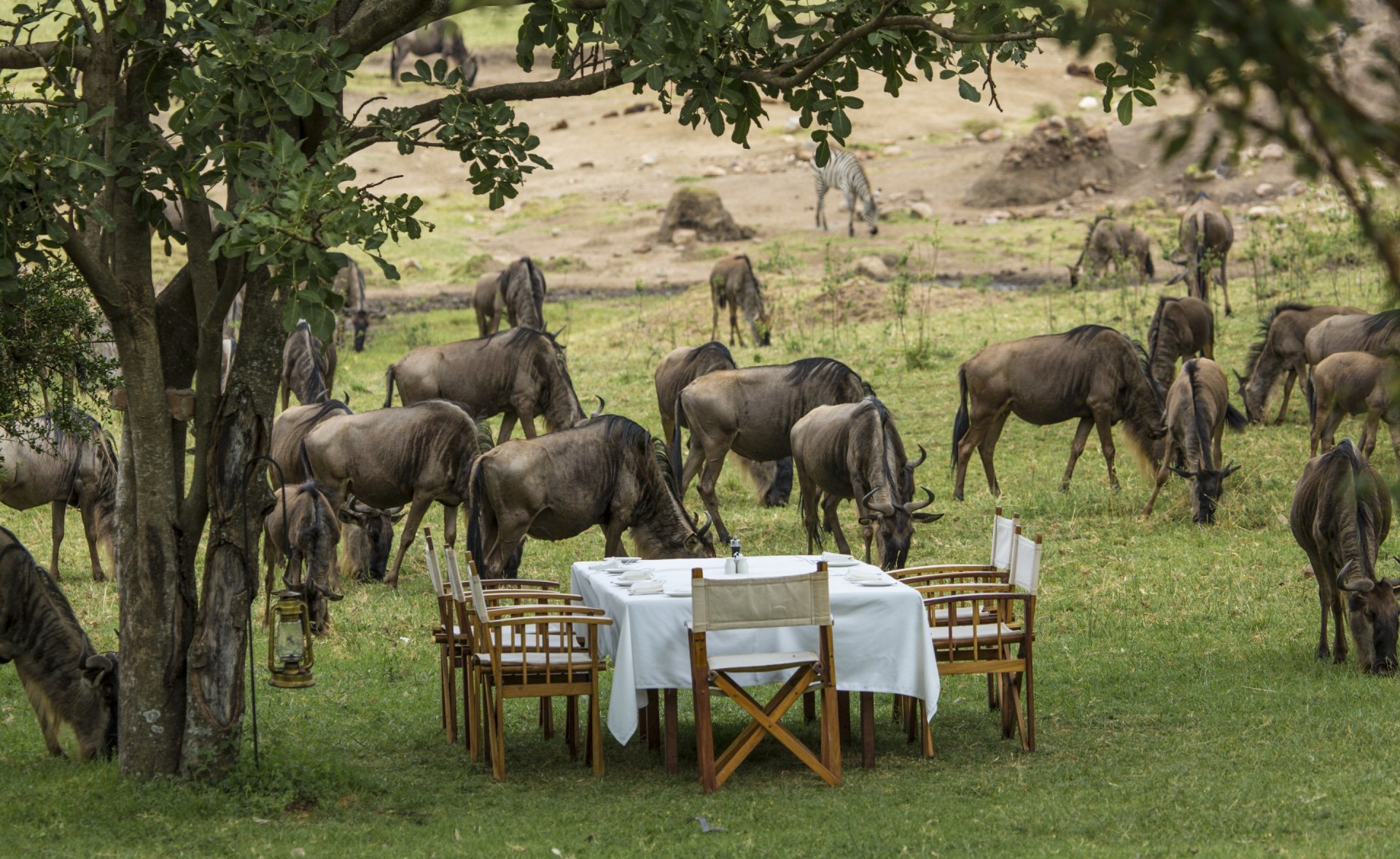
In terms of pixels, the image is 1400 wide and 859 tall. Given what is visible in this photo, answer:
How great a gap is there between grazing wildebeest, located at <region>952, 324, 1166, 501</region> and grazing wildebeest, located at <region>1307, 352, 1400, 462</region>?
143 centimetres

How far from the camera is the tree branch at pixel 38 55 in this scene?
6.97 metres

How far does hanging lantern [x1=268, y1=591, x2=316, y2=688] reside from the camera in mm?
→ 6586

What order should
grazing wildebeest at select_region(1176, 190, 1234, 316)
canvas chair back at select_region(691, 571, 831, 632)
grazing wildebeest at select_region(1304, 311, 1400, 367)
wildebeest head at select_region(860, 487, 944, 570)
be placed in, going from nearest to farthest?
canvas chair back at select_region(691, 571, 831, 632) → wildebeest head at select_region(860, 487, 944, 570) → grazing wildebeest at select_region(1304, 311, 1400, 367) → grazing wildebeest at select_region(1176, 190, 1234, 316)

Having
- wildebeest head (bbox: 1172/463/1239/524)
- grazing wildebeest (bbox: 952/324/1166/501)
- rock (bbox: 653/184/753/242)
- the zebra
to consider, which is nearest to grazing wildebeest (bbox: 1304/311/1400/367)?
grazing wildebeest (bbox: 952/324/1166/501)

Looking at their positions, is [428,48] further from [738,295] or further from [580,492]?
[580,492]

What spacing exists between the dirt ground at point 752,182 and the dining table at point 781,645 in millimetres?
20423

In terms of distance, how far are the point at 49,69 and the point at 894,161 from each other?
114 feet

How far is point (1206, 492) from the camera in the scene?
12938mm

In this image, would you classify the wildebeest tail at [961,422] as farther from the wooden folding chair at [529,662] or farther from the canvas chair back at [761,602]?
the canvas chair back at [761,602]

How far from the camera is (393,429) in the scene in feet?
39.3

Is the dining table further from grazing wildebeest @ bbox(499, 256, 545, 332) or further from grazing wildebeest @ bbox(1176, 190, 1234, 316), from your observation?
grazing wildebeest @ bbox(1176, 190, 1234, 316)

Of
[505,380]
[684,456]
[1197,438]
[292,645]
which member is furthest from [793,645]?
[684,456]

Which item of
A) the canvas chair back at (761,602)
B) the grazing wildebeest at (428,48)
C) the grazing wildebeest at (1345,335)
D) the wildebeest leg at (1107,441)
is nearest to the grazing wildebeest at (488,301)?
the wildebeest leg at (1107,441)

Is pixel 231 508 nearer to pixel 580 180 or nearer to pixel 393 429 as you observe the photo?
pixel 393 429
